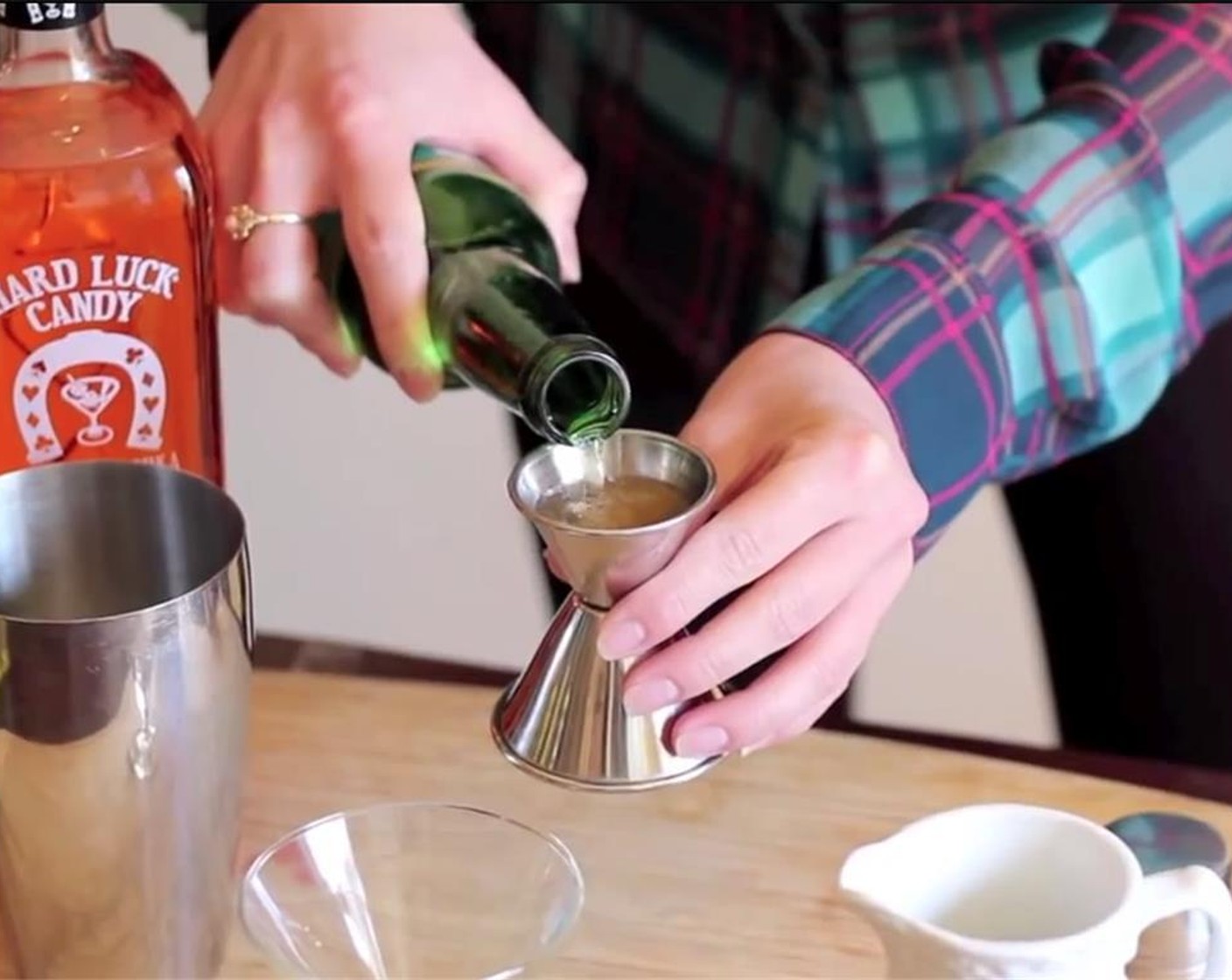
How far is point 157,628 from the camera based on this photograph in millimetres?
601

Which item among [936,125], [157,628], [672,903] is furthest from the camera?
[936,125]

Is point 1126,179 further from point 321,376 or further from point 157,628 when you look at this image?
point 321,376

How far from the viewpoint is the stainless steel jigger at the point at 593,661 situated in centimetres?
62

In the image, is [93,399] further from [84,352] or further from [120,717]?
[120,717]

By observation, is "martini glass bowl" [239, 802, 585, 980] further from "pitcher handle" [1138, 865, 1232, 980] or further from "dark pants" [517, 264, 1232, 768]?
"dark pants" [517, 264, 1232, 768]

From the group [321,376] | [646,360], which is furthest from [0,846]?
[321,376]

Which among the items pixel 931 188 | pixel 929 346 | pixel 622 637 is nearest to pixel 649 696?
pixel 622 637

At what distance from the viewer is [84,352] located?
0.73 metres

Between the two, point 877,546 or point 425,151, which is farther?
point 425,151

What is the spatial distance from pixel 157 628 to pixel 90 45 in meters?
0.27

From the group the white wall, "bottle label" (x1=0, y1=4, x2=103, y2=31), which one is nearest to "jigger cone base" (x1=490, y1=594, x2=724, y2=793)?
"bottle label" (x1=0, y1=4, x2=103, y2=31)

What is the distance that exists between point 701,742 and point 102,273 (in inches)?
10.9

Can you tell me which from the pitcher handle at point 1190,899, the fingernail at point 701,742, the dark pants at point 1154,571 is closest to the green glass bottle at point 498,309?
the fingernail at point 701,742

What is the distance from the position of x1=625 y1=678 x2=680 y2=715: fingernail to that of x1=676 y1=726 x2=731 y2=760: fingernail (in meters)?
0.02
